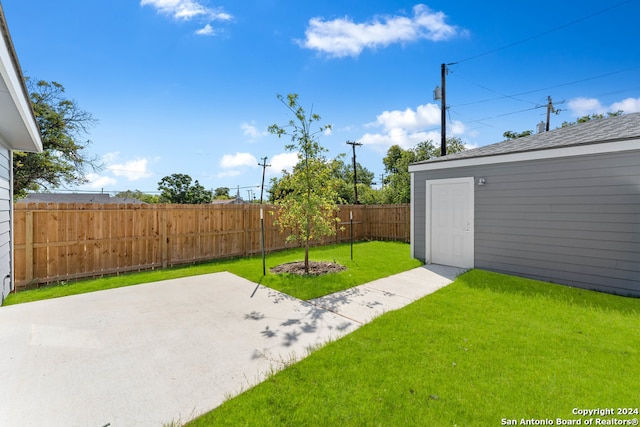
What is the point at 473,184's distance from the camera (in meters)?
6.14

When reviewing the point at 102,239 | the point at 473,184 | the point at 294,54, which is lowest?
the point at 102,239

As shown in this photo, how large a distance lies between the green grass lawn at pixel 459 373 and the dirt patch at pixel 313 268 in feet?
8.35

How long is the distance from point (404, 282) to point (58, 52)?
11.0m

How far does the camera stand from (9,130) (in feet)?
12.7

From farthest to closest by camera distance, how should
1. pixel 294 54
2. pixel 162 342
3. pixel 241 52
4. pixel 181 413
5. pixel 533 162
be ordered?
pixel 294 54 < pixel 241 52 < pixel 533 162 < pixel 162 342 < pixel 181 413

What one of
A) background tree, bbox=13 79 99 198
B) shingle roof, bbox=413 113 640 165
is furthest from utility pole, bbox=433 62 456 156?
background tree, bbox=13 79 99 198

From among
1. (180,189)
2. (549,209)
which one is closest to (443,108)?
(549,209)

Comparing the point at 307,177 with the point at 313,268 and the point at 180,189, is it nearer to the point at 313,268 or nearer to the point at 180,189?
the point at 313,268

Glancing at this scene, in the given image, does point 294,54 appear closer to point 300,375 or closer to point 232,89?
point 232,89

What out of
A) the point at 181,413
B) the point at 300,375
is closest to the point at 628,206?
the point at 300,375

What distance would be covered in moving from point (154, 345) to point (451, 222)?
20.6ft

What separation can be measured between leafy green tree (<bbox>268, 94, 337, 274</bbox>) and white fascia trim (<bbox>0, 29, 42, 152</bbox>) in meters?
3.50

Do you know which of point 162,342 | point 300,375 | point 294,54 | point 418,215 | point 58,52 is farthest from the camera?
point 294,54

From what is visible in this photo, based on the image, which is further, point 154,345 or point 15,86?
point 154,345
